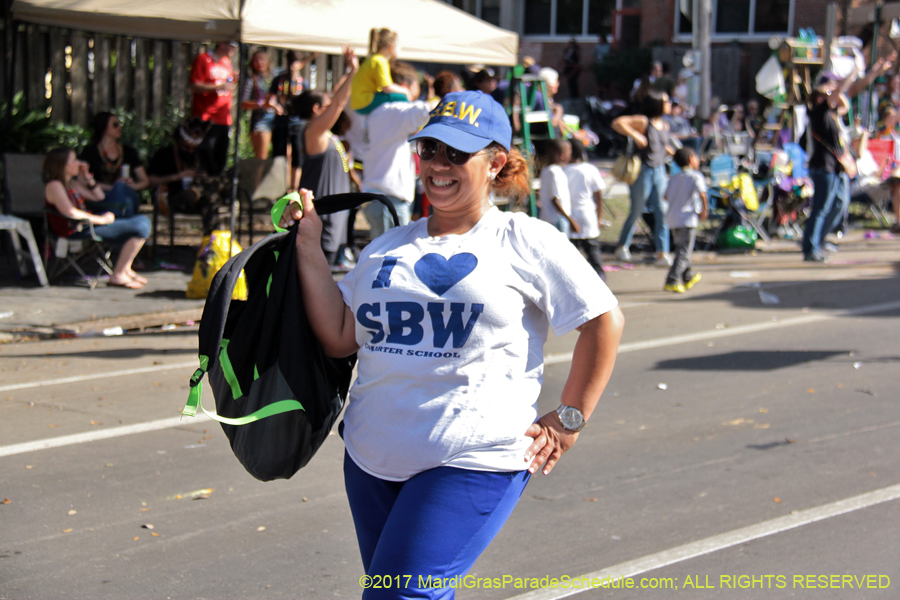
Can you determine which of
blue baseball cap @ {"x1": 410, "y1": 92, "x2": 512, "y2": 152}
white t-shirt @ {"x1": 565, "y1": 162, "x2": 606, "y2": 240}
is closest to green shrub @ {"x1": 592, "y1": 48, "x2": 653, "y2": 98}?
white t-shirt @ {"x1": 565, "y1": 162, "x2": 606, "y2": 240}

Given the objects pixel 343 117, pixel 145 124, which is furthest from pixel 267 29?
pixel 145 124

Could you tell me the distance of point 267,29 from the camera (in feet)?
29.5

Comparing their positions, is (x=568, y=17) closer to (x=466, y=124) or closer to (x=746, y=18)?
(x=746, y=18)

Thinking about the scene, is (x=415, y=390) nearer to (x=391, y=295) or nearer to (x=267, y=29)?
(x=391, y=295)

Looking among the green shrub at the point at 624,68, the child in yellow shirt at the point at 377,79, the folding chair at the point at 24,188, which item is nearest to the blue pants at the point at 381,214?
the child in yellow shirt at the point at 377,79

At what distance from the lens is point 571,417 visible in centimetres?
267

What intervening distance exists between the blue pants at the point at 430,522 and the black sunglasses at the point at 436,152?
855mm

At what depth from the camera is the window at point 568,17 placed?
30.0m

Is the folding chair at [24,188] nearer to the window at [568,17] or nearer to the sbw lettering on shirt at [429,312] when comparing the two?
the sbw lettering on shirt at [429,312]

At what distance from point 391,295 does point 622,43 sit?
28319 millimetres

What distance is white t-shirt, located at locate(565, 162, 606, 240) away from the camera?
956cm

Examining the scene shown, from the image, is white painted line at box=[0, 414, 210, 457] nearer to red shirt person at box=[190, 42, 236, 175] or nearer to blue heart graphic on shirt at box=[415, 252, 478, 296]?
blue heart graphic on shirt at box=[415, 252, 478, 296]

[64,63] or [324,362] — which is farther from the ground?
[64,63]

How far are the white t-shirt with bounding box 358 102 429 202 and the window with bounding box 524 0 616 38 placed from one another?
23645 millimetres
